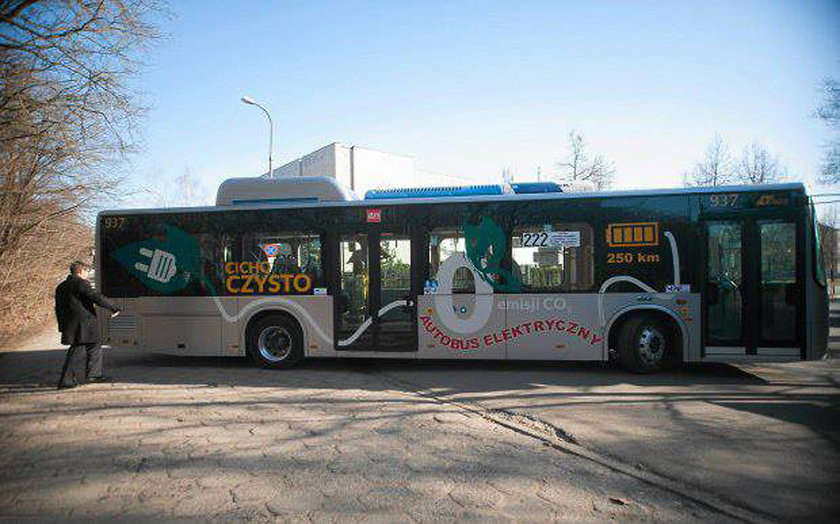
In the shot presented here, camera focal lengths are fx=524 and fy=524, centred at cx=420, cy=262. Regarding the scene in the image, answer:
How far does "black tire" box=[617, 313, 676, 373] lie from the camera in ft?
28.7

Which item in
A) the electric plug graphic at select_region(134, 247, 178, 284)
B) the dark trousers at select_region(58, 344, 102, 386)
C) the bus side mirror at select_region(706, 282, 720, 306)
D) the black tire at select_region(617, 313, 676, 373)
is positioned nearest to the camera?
the dark trousers at select_region(58, 344, 102, 386)

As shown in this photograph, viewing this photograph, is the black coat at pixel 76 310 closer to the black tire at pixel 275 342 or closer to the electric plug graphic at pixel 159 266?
the electric plug graphic at pixel 159 266

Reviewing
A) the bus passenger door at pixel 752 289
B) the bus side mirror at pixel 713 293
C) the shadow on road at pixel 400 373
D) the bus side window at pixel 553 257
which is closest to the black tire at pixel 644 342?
the shadow on road at pixel 400 373

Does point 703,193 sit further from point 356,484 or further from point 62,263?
point 62,263

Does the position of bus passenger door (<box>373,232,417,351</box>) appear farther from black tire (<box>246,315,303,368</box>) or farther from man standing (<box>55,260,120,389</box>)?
man standing (<box>55,260,120,389</box>)

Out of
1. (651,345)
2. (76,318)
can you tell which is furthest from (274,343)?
(651,345)

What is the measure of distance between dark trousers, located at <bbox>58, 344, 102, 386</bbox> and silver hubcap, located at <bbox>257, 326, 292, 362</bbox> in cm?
261

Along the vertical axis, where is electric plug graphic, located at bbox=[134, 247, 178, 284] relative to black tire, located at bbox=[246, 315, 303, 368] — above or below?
above

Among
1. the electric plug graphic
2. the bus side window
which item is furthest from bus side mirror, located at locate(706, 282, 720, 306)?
the electric plug graphic

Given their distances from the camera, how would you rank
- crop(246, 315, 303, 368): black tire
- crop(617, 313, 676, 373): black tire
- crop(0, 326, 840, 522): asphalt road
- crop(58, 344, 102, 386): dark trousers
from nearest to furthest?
1. crop(0, 326, 840, 522): asphalt road
2. crop(58, 344, 102, 386): dark trousers
3. crop(617, 313, 676, 373): black tire
4. crop(246, 315, 303, 368): black tire

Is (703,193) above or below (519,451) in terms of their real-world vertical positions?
above

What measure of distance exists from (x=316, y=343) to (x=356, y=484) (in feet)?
18.0

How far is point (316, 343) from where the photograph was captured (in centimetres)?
966

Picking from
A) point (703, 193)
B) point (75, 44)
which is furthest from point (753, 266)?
point (75, 44)
